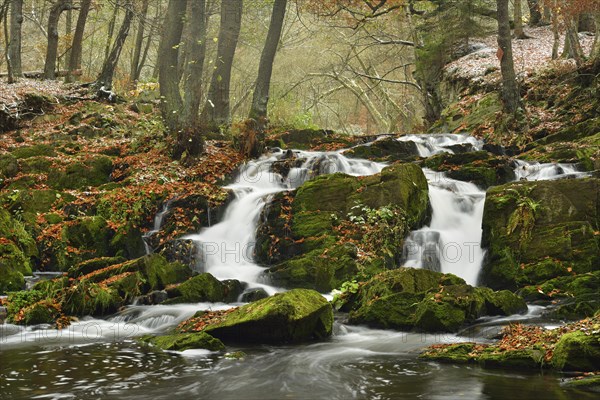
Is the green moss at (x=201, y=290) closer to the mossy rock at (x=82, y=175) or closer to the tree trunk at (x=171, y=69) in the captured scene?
the mossy rock at (x=82, y=175)

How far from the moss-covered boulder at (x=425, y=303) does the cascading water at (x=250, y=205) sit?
2.19m

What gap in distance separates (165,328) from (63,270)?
4.44 m

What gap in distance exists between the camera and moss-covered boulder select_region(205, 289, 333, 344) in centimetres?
724

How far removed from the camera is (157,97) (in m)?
22.8

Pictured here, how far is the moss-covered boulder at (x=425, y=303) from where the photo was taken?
7.74 m

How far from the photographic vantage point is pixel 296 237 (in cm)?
1154

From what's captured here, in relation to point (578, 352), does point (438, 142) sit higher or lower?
higher

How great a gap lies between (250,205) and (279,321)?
5.85 m

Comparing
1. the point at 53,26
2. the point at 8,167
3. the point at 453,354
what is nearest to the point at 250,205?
the point at 8,167

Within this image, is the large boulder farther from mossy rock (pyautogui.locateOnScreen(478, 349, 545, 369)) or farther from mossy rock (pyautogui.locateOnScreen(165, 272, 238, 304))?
mossy rock (pyautogui.locateOnScreen(478, 349, 545, 369))

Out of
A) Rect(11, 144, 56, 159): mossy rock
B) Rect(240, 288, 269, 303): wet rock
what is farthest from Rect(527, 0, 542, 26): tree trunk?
Rect(240, 288, 269, 303): wet rock

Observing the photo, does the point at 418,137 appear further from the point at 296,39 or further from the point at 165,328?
the point at 296,39

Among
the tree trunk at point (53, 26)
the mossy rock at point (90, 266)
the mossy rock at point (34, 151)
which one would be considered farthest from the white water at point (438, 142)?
the tree trunk at point (53, 26)

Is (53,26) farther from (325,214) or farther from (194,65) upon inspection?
(325,214)
